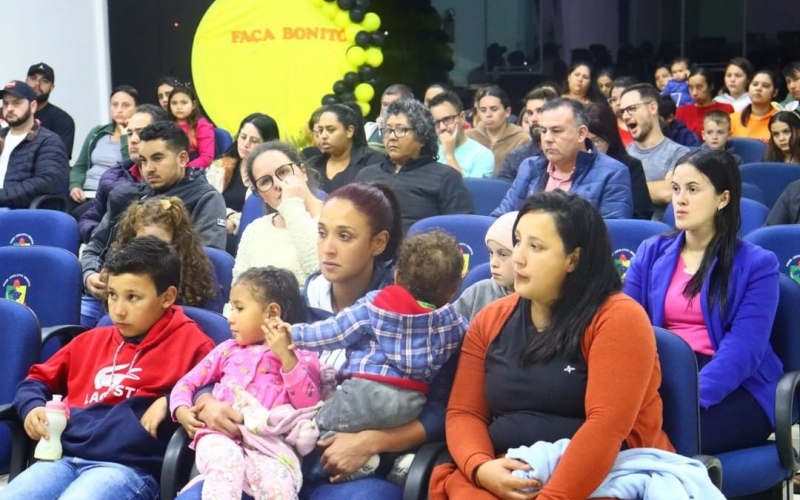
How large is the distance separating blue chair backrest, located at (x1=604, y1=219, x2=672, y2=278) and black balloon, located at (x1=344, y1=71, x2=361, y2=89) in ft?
16.8

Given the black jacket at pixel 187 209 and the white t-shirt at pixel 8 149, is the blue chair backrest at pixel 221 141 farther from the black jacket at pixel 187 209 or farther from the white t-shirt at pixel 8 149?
the black jacket at pixel 187 209

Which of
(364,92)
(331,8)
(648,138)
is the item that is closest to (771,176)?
(648,138)

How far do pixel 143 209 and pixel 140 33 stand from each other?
7.14 metres

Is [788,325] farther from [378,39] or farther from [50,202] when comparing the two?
[378,39]

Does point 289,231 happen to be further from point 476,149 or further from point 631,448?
point 476,149

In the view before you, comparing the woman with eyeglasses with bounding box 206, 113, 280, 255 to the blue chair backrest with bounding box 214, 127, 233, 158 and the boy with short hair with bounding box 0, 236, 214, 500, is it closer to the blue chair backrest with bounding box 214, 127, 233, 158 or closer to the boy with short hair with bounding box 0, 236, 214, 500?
the blue chair backrest with bounding box 214, 127, 233, 158

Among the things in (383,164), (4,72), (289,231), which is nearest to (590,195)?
(383,164)

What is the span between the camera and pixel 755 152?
6.39 meters

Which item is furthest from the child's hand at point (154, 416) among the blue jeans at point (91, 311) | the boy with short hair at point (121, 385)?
Result: the blue jeans at point (91, 311)

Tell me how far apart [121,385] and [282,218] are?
1.04 meters

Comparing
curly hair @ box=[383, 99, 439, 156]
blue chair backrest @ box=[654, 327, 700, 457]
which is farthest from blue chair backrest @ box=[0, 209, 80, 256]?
blue chair backrest @ box=[654, 327, 700, 457]

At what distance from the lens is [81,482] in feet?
8.53

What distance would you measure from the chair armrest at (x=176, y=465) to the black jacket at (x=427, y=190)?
200 cm

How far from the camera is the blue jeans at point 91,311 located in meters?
4.11
